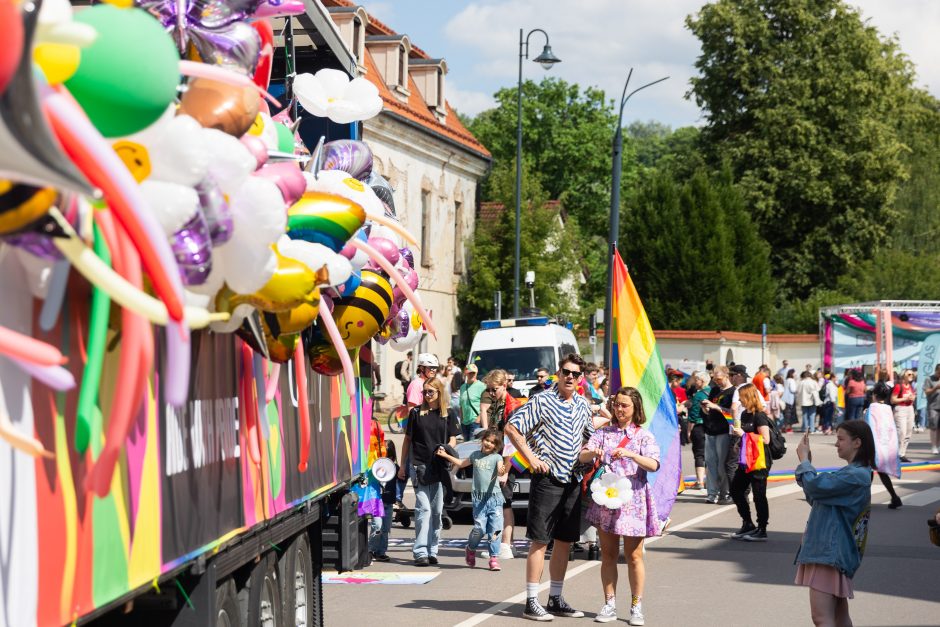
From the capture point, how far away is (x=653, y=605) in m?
11.5

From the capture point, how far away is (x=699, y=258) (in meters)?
56.4

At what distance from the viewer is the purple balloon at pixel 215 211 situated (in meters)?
4.52

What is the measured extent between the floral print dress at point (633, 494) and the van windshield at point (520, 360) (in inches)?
658

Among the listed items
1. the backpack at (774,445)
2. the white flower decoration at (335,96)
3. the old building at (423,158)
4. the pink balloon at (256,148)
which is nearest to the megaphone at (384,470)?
the white flower decoration at (335,96)

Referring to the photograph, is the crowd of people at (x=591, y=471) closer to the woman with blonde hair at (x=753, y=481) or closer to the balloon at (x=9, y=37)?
the woman with blonde hair at (x=753, y=481)

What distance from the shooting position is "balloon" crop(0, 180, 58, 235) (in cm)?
326

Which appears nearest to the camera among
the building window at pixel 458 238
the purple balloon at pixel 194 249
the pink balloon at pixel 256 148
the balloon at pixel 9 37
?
the balloon at pixel 9 37

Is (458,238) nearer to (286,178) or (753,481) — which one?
(753,481)

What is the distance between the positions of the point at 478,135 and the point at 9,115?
2692 inches

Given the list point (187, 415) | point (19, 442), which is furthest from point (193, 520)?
point (19, 442)

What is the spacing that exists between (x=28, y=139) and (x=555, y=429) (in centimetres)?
816

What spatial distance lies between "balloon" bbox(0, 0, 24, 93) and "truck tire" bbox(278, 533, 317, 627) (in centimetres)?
577

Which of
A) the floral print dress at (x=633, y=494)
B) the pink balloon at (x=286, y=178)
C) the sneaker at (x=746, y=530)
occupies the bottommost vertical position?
the sneaker at (x=746, y=530)

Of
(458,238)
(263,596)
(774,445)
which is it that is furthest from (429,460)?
(458,238)
